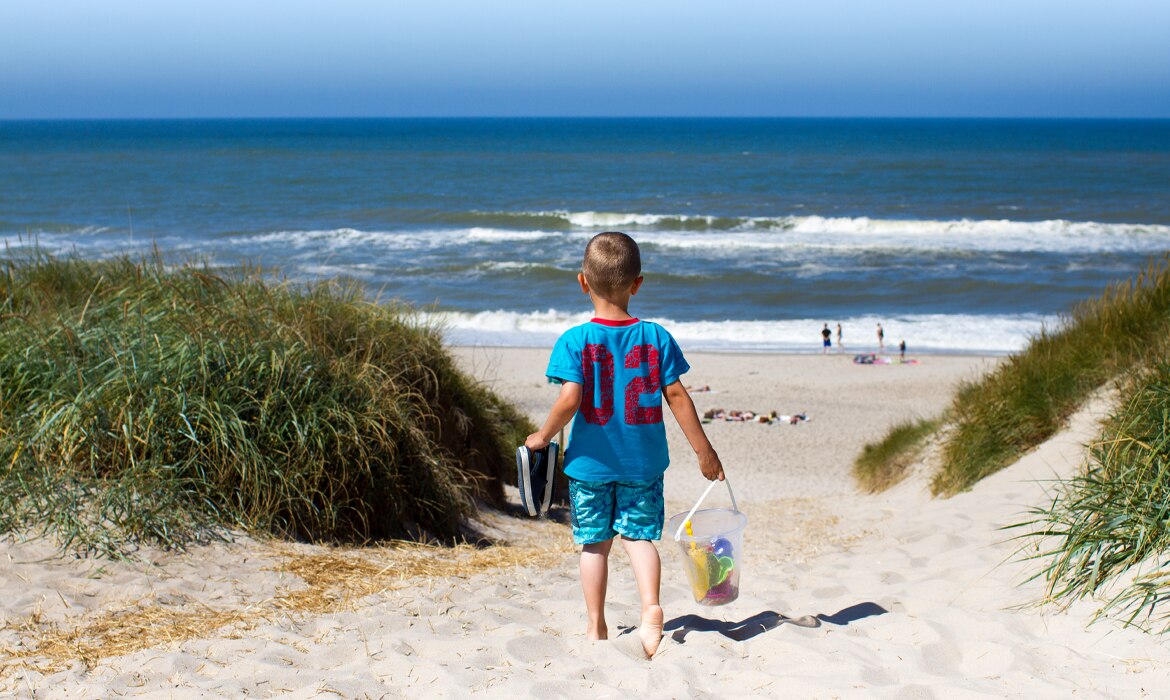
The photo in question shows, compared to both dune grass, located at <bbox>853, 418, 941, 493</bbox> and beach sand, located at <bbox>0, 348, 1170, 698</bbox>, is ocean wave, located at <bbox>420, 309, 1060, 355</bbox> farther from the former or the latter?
beach sand, located at <bbox>0, 348, 1170, 698</bbox>

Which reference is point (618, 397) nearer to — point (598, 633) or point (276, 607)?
point (598, 633)

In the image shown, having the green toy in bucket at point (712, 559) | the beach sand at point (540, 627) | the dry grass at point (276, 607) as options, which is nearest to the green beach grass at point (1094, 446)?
the beach sand at point (540, 627)

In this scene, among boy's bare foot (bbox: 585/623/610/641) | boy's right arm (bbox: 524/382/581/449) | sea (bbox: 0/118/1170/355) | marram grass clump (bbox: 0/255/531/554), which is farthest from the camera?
sea (bbox: 0/118/1170/355)

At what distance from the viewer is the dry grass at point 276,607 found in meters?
3.67

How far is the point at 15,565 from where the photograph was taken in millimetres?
4449

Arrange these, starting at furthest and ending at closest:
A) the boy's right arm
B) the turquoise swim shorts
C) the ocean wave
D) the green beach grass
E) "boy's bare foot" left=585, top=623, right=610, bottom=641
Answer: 1. the ocean wave
2. the green beach grass
3. "boy's bare foot" left=585, top=623, right=610, bottom=641
4. the turquoise swim shorts
5. the boy's right arm

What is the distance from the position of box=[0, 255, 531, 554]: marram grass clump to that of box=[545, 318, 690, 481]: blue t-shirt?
2.23 m

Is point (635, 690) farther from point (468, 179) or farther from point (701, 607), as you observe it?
point (468, 179)

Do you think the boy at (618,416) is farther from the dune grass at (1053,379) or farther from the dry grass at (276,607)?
the dune grass at (1053,379)

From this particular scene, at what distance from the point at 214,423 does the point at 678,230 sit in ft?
121

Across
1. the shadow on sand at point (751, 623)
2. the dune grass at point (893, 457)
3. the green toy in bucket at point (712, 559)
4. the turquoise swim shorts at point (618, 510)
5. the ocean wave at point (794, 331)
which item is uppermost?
the turquoise swim shorts at point (618, 510)

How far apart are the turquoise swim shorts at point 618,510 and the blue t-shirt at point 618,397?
0.07 m

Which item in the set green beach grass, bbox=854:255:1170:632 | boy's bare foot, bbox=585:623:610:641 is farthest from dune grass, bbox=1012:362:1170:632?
boy's bare foot, bbox=585:623:610:641

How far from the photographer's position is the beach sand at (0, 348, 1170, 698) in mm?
3289
